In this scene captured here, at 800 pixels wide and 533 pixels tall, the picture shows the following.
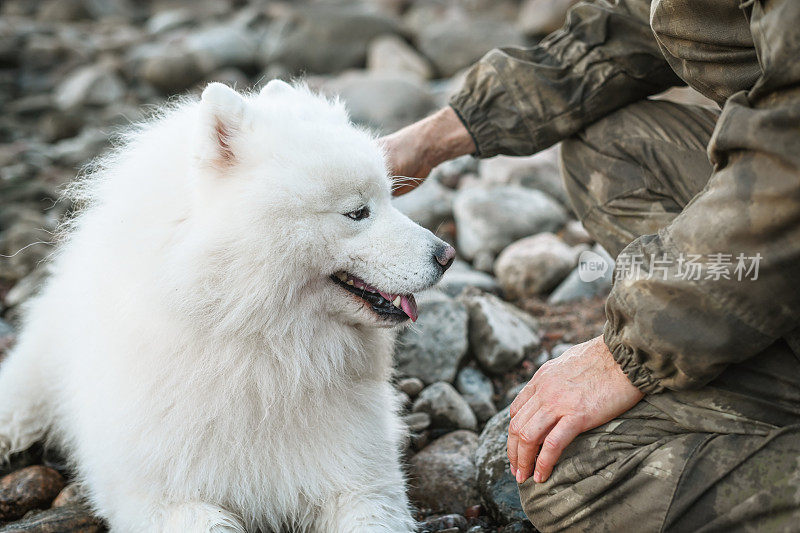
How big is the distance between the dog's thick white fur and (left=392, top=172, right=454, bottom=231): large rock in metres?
2.84

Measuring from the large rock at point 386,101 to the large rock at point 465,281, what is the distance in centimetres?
409

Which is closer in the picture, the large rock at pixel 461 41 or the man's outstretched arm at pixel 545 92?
the man's outstretched arm at pixel 545 92

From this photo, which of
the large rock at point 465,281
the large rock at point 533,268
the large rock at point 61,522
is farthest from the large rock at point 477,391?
the large rock at point 61,522

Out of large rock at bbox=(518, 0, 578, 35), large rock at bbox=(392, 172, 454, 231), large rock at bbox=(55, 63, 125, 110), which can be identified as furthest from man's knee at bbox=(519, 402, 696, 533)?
large rock at bbox=(518, 0, 578, 35)

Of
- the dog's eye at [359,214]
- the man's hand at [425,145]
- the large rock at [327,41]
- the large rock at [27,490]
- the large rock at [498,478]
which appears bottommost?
the large rock at [327,41]

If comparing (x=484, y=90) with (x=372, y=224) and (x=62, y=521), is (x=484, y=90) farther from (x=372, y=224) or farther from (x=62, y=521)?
(x=62, y=521)

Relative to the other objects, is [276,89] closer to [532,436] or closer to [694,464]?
[532,436]

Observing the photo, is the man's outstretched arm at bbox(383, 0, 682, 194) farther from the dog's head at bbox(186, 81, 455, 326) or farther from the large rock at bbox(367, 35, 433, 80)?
the large rock at bbox(367, 35, 433, 80)

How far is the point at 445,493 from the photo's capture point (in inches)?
112

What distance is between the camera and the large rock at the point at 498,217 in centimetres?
507

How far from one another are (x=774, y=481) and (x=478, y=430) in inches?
61.9

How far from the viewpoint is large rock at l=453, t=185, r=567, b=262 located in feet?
16.6

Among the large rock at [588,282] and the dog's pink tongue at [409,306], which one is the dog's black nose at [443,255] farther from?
the large rock at [588,282]

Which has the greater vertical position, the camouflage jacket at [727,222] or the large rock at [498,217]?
the camouflage jacket at [727,222]
